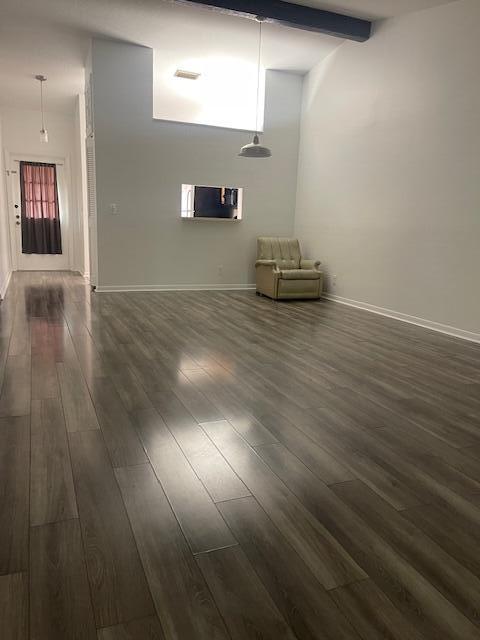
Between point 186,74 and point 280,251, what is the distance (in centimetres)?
323

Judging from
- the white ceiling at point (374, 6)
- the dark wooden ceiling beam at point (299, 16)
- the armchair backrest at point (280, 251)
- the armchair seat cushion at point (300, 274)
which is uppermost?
the white ceiling at point (374, 6)

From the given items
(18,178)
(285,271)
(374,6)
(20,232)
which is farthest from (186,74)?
(20,232)

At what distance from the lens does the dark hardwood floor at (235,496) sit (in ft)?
4.16

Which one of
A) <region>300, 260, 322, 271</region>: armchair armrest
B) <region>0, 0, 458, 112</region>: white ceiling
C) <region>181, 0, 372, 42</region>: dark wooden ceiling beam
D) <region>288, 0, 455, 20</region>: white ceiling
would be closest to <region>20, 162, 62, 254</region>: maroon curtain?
<region>0, 0, 458, 112</region>: white ceiling

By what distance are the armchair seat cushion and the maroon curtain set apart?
5.73 m

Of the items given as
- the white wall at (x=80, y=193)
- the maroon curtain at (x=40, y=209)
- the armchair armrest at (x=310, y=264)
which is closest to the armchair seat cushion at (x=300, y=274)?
the armchair armrest at (x=310, y=264)

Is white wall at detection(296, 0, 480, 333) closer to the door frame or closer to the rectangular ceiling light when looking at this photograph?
the rectangular ceiling light

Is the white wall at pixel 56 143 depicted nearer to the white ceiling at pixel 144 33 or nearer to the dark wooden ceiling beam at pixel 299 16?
the white ceiling at pixel 144 33

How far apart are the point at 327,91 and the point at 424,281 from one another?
11.5ft

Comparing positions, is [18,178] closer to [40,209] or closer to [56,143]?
[40,209]

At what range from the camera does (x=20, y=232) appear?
31.6 feet

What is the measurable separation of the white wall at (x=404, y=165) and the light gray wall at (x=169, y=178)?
630 mm

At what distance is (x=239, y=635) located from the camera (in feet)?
3.91

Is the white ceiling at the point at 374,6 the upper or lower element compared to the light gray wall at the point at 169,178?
upper
